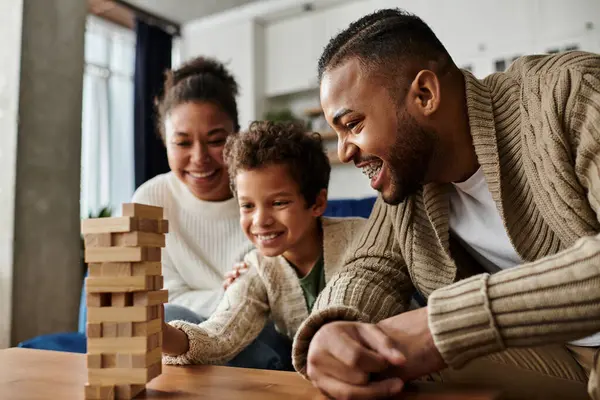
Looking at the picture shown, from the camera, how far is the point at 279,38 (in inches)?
193

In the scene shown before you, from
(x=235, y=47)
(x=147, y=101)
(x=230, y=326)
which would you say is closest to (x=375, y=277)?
(x=230, y=326)

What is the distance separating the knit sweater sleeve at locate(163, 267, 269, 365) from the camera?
40.5 inches

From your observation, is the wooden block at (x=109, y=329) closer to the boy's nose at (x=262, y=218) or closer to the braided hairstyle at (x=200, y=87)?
the boy's nose at (x=262, y=218)

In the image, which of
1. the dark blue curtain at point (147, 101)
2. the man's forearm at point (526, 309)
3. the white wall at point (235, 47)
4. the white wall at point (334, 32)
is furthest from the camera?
the white wall at point (235, 47)

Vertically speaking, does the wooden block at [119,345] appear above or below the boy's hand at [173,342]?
above

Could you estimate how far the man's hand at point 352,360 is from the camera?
722 millimetres

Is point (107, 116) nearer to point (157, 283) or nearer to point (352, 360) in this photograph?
point (157, 283)

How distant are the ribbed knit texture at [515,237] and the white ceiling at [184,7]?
3970 mm

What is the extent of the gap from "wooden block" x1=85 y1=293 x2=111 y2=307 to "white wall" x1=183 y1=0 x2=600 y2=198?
146 inches

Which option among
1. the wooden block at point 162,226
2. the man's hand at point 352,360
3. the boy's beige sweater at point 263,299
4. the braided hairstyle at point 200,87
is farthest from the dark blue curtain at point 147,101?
the man's hand at point 352,360

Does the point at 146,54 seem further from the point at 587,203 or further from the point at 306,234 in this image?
the point at 587,203

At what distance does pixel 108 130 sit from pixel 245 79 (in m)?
1.21

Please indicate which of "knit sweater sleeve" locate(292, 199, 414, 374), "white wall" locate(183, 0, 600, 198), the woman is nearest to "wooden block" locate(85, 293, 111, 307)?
"knit sweater sleeve" locate(292, 199, 414, 374)

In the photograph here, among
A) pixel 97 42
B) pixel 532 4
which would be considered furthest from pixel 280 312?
A: pixel 97 42
